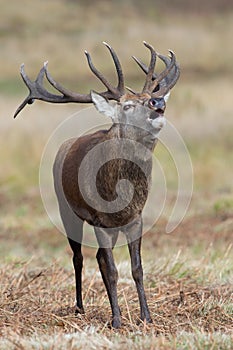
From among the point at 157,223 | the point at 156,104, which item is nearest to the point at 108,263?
the point at 156,104

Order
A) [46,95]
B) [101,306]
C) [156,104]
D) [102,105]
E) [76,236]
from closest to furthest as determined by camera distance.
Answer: [156,104] < [102,105] < [46,95] < [101,306] < [76,236]

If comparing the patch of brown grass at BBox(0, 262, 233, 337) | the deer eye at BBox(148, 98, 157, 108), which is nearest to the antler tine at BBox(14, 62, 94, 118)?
the deer eye at BBox(148, 98, 157, 108)

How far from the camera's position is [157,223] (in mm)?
13703

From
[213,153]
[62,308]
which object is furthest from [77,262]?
[213,153]

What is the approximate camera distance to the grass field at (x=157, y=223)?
250 inches

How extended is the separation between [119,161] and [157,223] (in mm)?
7056

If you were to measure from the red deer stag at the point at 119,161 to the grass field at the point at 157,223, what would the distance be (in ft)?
1.37

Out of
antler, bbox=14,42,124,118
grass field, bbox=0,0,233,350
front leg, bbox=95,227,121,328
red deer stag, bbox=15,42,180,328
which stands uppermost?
antler, bbox=14,42,124,118

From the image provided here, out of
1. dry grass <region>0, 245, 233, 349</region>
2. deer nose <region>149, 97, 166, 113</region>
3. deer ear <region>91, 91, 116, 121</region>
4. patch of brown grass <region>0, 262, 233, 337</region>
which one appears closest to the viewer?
dry grass <region>0, 245, 233, 349</region>

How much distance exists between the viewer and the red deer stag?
655cm

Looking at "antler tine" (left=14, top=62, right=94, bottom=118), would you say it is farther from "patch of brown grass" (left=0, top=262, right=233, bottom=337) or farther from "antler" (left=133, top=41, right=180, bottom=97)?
"patch of brown grass" (left=0, top=262, right=233, bottom=337)

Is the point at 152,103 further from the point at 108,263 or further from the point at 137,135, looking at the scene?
the point at 108,263

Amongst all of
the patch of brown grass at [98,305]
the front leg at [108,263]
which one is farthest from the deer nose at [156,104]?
the patch of brown grass at [98,305]

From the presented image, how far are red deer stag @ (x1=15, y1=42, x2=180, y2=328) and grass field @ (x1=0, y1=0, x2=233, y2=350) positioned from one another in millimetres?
419
